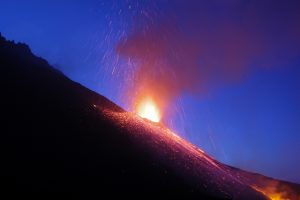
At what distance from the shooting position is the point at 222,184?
38.5 m

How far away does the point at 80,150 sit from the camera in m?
28.8

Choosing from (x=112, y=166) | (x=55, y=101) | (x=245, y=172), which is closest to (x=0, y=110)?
(x=55, y=101)

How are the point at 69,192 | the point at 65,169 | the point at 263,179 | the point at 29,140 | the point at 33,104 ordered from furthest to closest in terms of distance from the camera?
1. the point at 263,179
2. the point at 33,104
3. the point at 29,140
4. the point at 65,169
5. the point at 69,192

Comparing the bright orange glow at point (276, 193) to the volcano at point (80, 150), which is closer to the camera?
the volcano at point (80, 150)

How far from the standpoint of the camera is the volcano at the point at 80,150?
23.7 meters

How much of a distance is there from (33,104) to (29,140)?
7.85 meters

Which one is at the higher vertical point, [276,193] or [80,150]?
[276,193]

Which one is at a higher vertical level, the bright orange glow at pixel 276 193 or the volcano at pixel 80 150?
the bright orange glow at pixel 276 193

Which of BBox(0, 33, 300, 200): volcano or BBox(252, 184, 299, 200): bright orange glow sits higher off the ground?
BBox(252, 184, 299, 200): bright orange glow

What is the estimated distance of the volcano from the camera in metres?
23.7

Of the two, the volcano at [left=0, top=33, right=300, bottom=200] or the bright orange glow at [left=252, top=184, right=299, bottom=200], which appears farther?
the bright orange glow at [left=252, top=184, right=299, bottom=200]

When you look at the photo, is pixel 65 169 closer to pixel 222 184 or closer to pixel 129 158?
pixel 129 158

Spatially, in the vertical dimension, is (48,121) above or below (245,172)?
below

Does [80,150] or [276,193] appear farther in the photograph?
[276,193]
